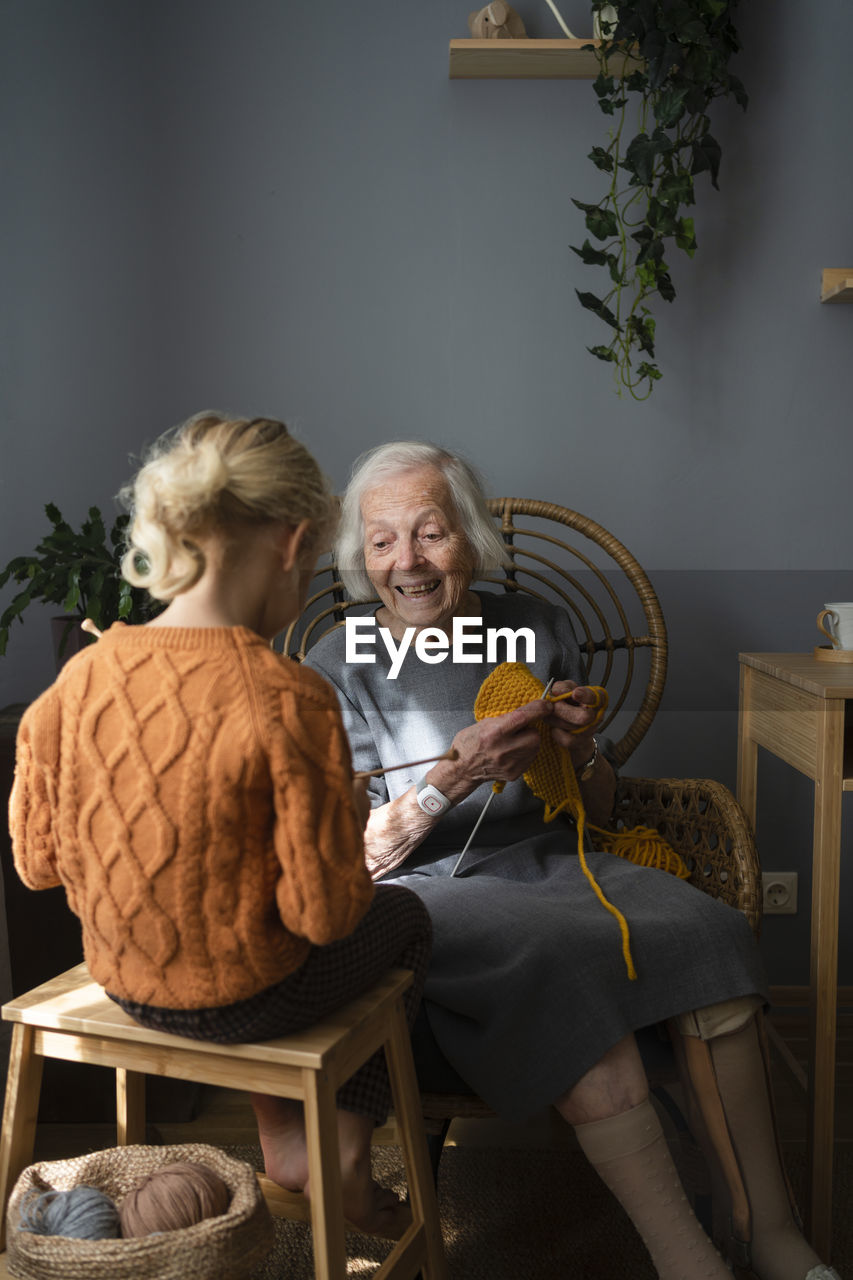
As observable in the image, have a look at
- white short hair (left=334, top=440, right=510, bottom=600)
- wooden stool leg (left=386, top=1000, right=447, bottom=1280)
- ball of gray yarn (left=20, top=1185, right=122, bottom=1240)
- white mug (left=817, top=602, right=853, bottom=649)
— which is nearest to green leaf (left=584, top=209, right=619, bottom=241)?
white short hair (left=334, top=440, right=510, bottom=600)

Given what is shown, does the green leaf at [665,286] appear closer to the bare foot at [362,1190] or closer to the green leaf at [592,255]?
the green leaf at [592,255]

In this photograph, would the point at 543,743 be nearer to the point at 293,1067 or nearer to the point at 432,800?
the point at 432,800

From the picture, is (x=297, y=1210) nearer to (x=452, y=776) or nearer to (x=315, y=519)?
(x=452, y=776)

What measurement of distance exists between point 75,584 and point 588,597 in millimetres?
873

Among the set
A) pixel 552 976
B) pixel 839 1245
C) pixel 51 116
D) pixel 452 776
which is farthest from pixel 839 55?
pixel 839 1245

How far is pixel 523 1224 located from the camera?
151 cm

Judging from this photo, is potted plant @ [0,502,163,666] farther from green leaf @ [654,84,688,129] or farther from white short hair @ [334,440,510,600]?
green leaf @ [654,84,688,129]

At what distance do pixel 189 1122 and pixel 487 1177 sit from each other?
→ 53cm

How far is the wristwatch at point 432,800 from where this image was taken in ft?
4.43

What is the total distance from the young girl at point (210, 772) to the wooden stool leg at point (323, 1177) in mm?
62

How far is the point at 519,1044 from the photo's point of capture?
118 cm

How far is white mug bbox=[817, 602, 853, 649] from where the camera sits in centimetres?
170

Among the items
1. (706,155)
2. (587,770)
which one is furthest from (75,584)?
(706,155)

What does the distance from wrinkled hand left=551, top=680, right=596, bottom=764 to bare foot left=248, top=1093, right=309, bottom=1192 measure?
0.56m
